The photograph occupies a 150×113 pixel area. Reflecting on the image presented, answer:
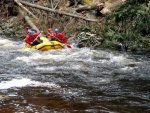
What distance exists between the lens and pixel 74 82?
8.49m

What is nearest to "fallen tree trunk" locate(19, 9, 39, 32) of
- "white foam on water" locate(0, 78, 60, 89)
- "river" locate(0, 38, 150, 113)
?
"river" locate(0, 38, 150, 113)

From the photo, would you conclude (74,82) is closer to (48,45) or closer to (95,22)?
(48,45)

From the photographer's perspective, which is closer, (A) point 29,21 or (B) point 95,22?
(B) point 95,22

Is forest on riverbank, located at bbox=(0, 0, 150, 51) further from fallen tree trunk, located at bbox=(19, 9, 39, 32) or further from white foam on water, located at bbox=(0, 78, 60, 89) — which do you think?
white foam on water, located at bbox=(0, 78, 60, 89)

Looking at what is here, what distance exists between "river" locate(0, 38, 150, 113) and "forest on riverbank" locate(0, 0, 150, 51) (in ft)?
2.26

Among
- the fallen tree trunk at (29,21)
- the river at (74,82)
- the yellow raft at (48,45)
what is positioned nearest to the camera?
the river at (74,82)

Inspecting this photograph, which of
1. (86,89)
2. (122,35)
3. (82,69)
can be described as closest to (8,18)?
(122,35)

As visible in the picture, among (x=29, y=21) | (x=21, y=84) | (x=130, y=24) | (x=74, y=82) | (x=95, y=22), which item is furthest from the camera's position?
(x=29, y=21)

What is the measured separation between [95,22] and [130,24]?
3276mm

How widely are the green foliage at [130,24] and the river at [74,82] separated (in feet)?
1.97

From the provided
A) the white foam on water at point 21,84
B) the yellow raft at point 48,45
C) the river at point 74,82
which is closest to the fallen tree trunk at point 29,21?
the yellow raft at point 48,45

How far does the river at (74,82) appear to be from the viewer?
665 cm

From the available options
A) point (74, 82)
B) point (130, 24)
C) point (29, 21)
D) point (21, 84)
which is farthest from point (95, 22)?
point (21, 84)

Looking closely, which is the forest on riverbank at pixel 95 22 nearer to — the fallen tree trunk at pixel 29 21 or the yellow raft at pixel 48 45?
the fallen tree trunk at pixel 29 21
